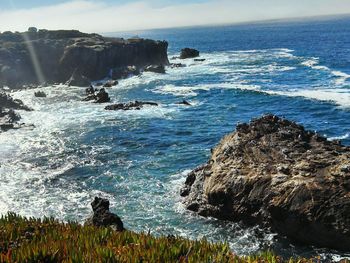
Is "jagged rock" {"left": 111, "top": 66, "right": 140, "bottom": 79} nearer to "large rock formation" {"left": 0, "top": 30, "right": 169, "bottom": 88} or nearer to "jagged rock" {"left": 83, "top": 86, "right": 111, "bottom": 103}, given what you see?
"large rock formation" {"left": 0, "top": 30, "right": 169, "bottom": 88}

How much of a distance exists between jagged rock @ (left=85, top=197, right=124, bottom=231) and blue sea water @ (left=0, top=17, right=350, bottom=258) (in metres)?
2.68

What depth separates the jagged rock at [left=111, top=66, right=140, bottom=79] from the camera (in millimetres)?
93562

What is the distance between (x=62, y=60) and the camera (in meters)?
96.4

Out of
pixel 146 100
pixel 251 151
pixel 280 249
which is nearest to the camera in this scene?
pixel 280 249

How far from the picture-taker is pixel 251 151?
89.0 feet

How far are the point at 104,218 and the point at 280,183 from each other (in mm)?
9963

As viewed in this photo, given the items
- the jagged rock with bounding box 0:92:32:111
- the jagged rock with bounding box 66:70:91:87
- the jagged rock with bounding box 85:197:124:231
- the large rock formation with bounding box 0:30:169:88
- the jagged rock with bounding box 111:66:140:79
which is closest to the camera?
the jagged rock with bounding box 85:197:124:231

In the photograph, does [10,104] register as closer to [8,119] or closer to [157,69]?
[8,119]

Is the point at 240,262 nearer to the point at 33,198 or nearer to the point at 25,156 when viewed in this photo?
the point at 33,198

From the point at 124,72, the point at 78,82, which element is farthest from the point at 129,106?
the point at 124,72

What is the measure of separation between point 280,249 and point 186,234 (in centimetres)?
529

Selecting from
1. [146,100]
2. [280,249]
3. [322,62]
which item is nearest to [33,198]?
[280,249]

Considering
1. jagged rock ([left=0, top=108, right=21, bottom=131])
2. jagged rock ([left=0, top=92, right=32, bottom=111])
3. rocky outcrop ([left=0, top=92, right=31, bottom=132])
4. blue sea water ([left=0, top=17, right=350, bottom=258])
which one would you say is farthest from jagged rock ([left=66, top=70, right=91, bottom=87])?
jagged rock ([left=0, top=108, right=21, bottom=131])

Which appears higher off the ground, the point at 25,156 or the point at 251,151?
the point at 251,151
